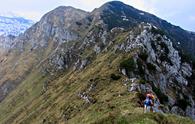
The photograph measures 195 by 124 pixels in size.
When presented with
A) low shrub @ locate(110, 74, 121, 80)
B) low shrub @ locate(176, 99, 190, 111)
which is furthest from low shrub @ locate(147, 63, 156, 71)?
low shrub @ locate(110, 74, 121, 80)

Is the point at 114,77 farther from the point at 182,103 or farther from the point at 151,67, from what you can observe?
the point at 182,103

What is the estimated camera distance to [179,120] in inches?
2009

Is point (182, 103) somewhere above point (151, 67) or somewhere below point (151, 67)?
below

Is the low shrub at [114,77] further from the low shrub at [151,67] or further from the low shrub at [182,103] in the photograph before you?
the low shrub at [182,103]

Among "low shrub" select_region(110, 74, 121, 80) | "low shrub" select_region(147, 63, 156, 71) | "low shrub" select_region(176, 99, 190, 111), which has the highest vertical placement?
"low shrub" select_region(147, 63, 156, 71)

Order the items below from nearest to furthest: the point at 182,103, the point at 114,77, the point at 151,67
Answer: the point at 114,77 → the point at 182,103 → the point at 151,67

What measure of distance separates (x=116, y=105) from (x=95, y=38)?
12752 cm

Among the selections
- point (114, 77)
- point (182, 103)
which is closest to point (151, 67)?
point (182, 103)

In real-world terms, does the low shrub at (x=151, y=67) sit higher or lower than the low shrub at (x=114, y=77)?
higher

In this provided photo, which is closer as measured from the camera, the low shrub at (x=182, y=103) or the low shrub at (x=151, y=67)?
the low shrub at (x=182, y=103)

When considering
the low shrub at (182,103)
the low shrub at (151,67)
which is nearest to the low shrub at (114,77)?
the low shrub at (151,67)

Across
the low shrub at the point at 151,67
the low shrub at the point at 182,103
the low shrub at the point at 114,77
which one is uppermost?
the low shrub at the point at 151,67

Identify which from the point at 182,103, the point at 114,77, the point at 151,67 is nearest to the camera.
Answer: the point at 114,77

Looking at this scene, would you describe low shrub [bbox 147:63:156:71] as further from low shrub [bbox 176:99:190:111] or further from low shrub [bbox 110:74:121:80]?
low shrub [bbox 110:74:121:80]
